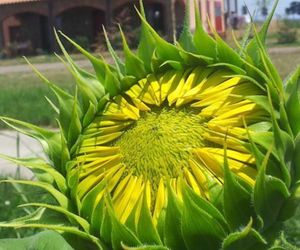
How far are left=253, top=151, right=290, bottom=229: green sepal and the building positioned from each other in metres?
35.6

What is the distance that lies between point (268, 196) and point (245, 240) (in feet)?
0.34

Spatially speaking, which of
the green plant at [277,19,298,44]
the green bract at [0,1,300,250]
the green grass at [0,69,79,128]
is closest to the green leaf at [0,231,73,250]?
the green bract at [0,1,300,250]

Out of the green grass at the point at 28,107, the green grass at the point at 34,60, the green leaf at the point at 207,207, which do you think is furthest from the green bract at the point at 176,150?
the green grass at the point at 34,60

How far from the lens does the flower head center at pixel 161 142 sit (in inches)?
64.0

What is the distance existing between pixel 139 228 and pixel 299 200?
1.10ft

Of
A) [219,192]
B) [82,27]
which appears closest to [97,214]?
[219,192]

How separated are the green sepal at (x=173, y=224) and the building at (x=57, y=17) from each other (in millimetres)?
35659

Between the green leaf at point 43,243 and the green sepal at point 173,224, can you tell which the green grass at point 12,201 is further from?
the green sepal at point 173,224

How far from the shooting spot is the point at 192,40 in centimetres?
185

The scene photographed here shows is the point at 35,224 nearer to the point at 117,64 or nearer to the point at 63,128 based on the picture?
the point at 63,128

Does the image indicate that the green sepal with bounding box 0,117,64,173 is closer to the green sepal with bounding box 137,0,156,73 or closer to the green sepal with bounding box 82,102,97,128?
the green sepal with bounding box 82,102,97,128

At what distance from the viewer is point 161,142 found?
164 cm

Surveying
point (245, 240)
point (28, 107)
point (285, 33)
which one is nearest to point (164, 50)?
point (245, 240)

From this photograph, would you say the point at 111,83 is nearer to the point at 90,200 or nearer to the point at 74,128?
the point at 74,128
